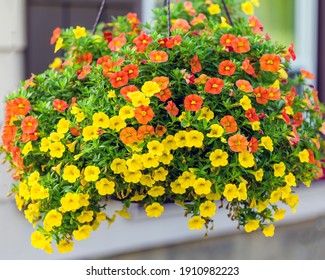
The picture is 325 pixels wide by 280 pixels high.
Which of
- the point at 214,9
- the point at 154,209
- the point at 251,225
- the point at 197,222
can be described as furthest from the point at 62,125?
the point at 214,9

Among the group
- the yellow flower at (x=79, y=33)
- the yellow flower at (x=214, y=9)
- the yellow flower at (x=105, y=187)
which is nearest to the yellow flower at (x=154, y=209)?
the yellow flower at (x=105, y=187)

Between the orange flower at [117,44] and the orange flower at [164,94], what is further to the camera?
the orange flower at [117,44]

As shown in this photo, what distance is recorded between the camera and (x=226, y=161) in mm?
1477

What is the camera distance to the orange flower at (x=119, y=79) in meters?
1.53

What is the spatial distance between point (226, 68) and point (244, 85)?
0.22 feet

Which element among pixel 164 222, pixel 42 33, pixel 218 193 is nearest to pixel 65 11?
pixel 42 33

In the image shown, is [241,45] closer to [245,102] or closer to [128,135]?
[245,102]

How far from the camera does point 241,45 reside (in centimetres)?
164

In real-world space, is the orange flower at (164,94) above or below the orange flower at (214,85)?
below

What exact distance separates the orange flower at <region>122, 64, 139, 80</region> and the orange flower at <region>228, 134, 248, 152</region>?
0.27 metres

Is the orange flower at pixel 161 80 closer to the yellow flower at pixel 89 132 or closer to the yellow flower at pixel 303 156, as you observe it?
the yellow flower at pixel 89 132

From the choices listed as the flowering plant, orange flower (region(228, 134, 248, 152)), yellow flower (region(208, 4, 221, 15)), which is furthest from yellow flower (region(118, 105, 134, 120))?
yellow flower (region(208, 4, 221, 15))

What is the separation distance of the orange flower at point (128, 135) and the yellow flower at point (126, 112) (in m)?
0.03

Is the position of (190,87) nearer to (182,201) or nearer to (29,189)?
(182,201)
